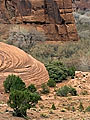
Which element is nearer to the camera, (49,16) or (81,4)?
(49,16)

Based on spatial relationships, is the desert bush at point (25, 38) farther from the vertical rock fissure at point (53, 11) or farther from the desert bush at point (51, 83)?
the desert bush at point (51, 83)

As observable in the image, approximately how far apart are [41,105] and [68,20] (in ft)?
102

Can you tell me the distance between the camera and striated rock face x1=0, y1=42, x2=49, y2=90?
22.9 meters

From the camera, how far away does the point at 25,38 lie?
1740 inches

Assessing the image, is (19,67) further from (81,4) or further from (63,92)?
(81,4)

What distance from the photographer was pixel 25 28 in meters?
47.8

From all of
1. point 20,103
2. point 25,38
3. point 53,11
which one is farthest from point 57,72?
point 53,11

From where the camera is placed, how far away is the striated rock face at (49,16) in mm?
48312

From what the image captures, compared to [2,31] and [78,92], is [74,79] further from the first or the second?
[2,31]

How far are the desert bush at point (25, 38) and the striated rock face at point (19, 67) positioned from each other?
1706 centimetres

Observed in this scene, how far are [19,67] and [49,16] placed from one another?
2631cm

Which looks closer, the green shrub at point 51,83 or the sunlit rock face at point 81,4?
the green shrub at point 51,83

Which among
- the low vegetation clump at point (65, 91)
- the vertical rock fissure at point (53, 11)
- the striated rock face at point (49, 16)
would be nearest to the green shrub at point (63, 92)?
the low vegetation clump at point (65, 91)

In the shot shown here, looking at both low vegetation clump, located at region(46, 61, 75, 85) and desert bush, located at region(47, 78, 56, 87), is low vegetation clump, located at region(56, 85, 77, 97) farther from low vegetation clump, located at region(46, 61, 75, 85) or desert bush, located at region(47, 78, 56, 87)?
low vegetation clump, located at region(46, 61, 75, 85)
